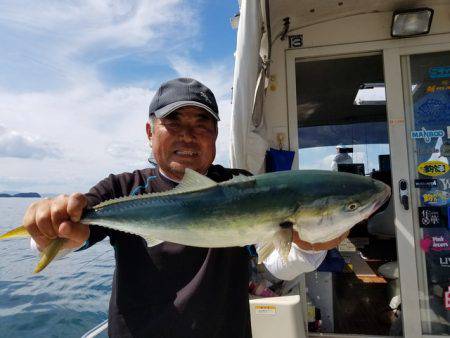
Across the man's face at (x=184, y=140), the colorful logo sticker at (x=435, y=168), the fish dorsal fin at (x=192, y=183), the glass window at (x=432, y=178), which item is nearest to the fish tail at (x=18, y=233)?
the fish dorsal fin at (x=192, y=183)

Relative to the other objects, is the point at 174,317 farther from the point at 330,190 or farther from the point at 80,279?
the point at 80,279

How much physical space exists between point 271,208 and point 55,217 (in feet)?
2.91

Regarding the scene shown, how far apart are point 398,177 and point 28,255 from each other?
47.0 ft

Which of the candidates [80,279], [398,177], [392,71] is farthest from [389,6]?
[80,279]

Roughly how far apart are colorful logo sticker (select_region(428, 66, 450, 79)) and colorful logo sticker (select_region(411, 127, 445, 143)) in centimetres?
66

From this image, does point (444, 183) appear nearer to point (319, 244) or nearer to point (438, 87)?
point (438, 87)

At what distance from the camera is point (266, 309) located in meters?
3.24

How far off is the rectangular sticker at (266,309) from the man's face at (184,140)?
1.86 meters

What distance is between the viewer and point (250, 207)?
4.28ft

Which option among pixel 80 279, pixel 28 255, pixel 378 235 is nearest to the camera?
pixel 378 235

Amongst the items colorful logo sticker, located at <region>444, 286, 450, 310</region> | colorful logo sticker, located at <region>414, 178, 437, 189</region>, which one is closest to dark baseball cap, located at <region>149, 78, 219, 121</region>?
colorful logo sticker, located at <region>414, 178, 437, 189</region>

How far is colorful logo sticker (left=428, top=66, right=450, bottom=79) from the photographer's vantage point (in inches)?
161

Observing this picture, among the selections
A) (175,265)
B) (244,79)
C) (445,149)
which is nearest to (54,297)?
(244,79)

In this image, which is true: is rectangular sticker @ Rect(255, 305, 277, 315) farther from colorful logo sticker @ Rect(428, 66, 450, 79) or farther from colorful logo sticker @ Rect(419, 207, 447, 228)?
colorful logo sticker @ Rect(428, 66, 450, 79)
